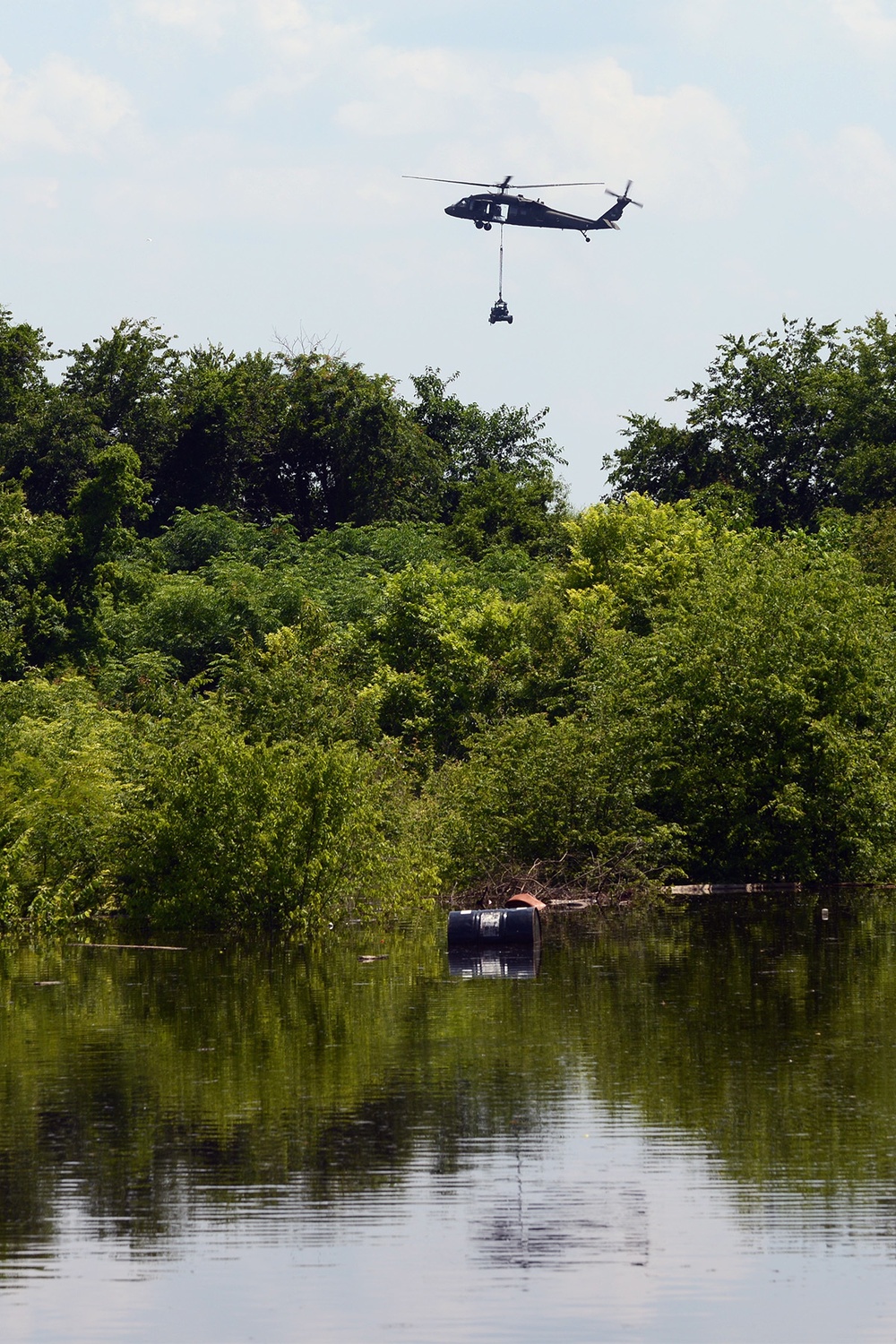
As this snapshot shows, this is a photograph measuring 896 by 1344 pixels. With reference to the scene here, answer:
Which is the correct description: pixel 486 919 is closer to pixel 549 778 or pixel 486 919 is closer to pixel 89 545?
pixel 549 778

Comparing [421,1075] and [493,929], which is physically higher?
[493,929]

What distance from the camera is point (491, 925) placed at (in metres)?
24.0

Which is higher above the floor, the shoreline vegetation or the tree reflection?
the shoreline vegetation

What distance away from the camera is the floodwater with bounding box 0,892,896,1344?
899 cm

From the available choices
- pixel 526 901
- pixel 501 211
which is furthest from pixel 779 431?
pixel 526 901

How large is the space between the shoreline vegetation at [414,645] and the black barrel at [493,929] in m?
2.76

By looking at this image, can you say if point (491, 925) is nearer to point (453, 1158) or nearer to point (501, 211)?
point (453, 1158)

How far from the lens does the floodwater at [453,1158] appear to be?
8992 millimetres

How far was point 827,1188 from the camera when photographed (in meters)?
10.9

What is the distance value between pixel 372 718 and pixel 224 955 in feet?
44.4

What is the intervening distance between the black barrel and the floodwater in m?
2.67

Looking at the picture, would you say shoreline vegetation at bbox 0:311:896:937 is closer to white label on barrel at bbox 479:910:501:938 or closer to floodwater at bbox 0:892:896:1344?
white label on barrel at bbox 479:910:501:938

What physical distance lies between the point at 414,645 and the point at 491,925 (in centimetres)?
2050

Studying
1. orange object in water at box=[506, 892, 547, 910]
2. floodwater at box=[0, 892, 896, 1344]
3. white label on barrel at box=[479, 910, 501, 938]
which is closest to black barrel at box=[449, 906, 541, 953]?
white label on barrel at box=[479, 910, 501, 938]
